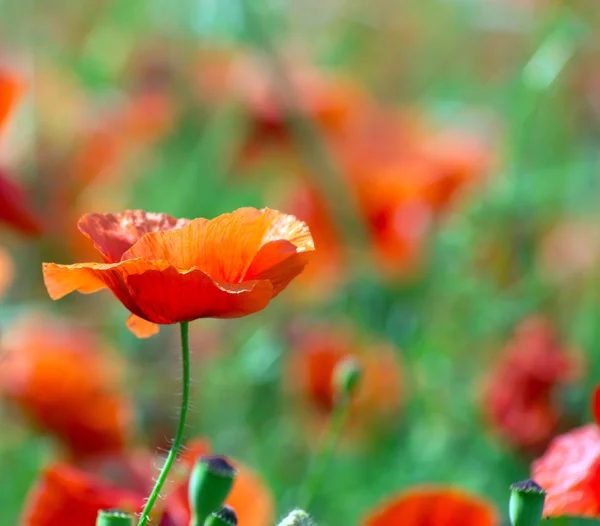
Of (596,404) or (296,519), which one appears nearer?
(296,519)

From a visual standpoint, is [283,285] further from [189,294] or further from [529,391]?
[529,391]

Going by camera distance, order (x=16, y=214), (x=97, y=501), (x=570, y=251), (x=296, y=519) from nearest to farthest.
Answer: (x=296, y=519) < (x=97, y=501) < (x=16, y=214) < (x=570, y=251)

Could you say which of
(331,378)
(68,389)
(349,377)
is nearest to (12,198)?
(68,389)

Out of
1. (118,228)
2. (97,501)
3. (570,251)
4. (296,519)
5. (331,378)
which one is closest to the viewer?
(296,519)

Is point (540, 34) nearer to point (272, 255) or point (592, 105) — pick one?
point (592, 105)

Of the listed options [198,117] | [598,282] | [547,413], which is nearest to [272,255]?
[547,413]

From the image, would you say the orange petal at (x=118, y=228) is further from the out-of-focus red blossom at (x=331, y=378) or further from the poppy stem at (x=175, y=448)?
the out-of-focus red blossom at (x=331, y=378)

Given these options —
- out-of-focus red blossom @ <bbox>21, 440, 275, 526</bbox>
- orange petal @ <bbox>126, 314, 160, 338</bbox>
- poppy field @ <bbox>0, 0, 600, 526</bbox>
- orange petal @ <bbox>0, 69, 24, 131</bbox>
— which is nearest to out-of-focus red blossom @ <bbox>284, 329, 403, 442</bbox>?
poppy field @ <bbox>0, 0, 600, 526</bbox>

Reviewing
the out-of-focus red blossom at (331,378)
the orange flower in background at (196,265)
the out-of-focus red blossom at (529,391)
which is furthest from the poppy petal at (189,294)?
the out-of-focus red blossom at (331,378)
